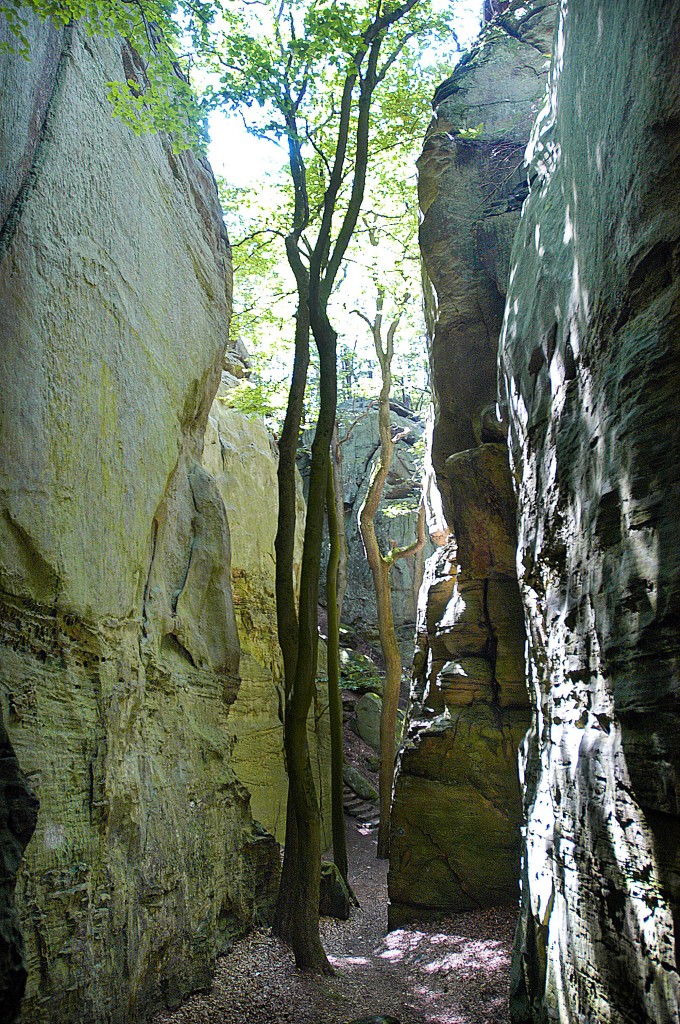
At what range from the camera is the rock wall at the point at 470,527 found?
10.2 m

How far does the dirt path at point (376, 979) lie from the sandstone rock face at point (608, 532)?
125 centimetres

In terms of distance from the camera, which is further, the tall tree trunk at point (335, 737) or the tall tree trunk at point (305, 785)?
the tall tree trunk at point (335, 737)

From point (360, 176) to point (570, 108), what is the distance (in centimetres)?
432

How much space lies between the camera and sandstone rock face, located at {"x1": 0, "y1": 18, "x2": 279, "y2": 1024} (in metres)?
4.93

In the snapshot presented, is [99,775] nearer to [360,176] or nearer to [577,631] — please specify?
[577,631]

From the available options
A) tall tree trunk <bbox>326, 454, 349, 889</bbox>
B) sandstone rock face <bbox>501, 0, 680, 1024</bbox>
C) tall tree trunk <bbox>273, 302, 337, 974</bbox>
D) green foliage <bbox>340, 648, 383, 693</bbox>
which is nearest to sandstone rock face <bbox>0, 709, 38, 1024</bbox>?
sandstone rock face <bbox>501, 0, 680, 1024</bbox>

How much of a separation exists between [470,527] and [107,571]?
6.13 metres

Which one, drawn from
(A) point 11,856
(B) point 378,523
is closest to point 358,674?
(B) point 378,523

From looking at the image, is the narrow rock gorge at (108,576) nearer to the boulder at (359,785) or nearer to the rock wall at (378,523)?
the boulder at (359,785)

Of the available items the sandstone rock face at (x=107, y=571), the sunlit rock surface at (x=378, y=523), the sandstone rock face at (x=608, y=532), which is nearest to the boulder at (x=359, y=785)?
the sunlit rock surface at (x=378, y=523)

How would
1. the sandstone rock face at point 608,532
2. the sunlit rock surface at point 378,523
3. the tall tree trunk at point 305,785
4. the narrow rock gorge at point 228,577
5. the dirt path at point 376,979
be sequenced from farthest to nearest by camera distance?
the sunlit rock surface at point 378,523
the tall tree trunk at point 305,785
the dirt path at point 376,979
the narrow rock gorge at point 228,577
the sandstone rock face at point 608,532

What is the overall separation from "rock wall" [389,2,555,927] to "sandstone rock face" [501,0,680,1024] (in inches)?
140

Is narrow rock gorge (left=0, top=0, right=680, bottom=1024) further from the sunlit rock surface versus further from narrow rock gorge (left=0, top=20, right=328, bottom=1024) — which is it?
the sunlit rock surface

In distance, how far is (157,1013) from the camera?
598cm
